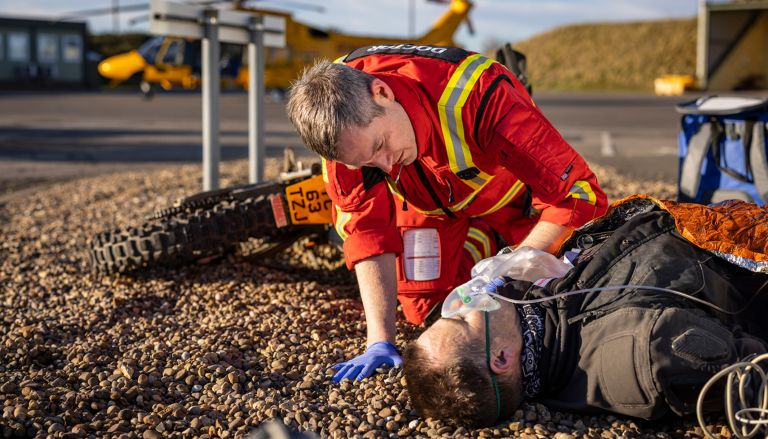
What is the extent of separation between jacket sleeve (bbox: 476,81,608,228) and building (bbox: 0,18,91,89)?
3377 centimetres

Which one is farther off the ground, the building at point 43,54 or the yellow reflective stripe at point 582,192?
the building at point 43,54

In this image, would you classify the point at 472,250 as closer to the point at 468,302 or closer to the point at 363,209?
the point at 363,209

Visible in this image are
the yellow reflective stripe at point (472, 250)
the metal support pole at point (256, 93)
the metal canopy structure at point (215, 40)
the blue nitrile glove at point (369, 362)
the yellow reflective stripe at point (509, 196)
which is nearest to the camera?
the blue nitrile glove at point (369, 362)

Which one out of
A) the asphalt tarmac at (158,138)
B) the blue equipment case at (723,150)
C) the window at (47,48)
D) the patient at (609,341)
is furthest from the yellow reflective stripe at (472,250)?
the window at (47,48)

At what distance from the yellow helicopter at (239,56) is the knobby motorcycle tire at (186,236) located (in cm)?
1567

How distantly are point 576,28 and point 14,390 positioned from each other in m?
56.9

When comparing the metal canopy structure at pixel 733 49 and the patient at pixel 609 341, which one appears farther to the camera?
the metal canopy structure at pixel 733 49

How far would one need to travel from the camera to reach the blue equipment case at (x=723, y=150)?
3670 mm

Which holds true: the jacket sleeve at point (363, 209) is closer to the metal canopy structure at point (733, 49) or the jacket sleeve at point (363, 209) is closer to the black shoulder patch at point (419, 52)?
the black shoulder patch at point (419, 52)

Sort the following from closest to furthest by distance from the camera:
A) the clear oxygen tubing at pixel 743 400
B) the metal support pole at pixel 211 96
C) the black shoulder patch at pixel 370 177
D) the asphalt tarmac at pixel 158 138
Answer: the clear oxygen tubing at pixel 743 400
the black shoulder patch at pixel 370 177
the metal support pole at pixel 211 96
the asphalt tarmac at pixel 158 138

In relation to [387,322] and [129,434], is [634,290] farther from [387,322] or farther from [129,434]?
[129,434]

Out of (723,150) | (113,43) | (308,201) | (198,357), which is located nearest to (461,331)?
(198,357)

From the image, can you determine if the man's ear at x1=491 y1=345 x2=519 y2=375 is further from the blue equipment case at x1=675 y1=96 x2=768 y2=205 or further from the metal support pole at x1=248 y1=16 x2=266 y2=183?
the metal support pole at x1=248 y1=16 x2=266 y2=183

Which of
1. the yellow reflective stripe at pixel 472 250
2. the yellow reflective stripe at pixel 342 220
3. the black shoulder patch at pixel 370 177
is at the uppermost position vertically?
the black shoulder patch at pixel 370 177
